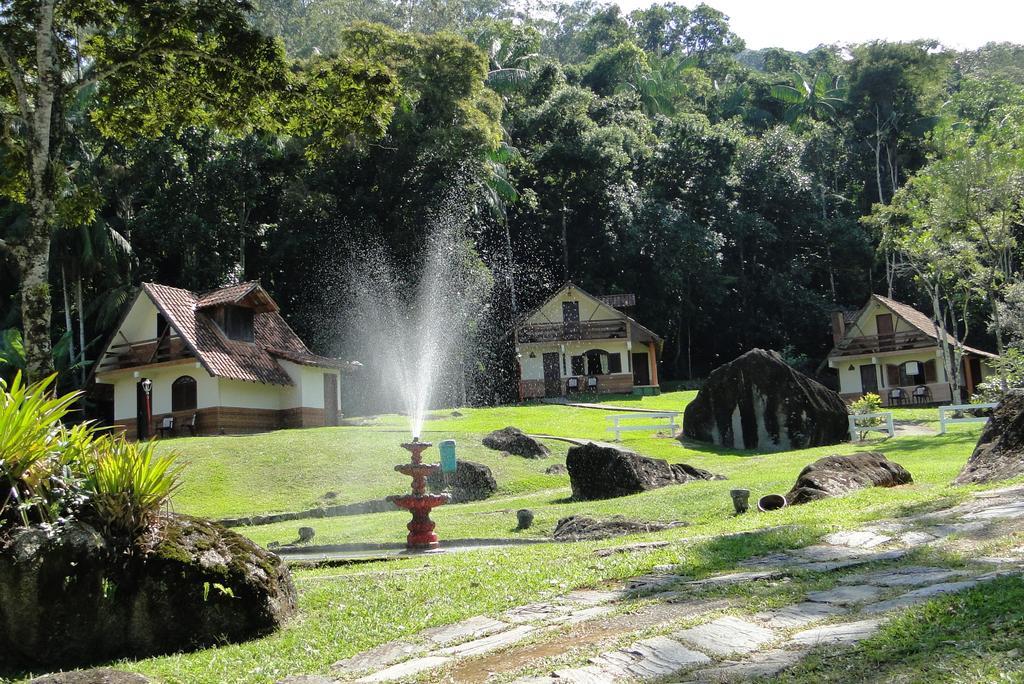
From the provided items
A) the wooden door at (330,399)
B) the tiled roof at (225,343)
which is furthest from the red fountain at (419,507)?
the wooden door at (330,399)

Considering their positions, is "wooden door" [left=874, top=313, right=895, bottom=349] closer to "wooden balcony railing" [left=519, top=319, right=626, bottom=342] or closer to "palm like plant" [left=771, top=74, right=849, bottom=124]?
"wooden balcony railing" [left=519, top=319, right=626, bottom=342]

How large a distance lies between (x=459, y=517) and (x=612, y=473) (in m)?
3.38

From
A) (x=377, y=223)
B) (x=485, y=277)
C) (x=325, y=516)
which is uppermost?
(x=377, y=223)

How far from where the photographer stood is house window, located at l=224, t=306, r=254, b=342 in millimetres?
38531

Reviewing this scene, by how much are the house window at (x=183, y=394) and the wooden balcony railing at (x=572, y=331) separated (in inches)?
833

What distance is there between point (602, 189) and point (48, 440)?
168ft

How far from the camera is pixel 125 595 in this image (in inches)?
273

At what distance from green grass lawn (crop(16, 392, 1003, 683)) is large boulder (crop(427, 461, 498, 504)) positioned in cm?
42

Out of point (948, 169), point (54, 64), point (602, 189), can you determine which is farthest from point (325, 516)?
point (602, 189)

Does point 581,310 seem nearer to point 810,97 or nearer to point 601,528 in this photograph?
point 810,97

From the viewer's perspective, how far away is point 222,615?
7.09 meters

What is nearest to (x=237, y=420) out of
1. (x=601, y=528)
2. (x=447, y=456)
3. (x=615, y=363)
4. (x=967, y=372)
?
(x=447, y=456)

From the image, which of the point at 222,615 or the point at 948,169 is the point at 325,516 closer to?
the point at 222,615

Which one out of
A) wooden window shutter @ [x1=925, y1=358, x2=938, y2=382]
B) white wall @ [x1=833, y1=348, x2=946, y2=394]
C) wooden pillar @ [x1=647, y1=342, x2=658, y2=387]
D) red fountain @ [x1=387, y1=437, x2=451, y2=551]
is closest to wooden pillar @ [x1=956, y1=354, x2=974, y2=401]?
wooden window shutter @ [x1=925, y1=358, x2=938, y2=382]
